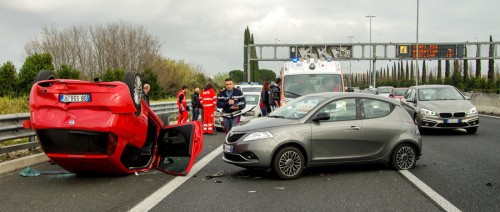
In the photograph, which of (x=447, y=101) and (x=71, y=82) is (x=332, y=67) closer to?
(x=447, y=101)

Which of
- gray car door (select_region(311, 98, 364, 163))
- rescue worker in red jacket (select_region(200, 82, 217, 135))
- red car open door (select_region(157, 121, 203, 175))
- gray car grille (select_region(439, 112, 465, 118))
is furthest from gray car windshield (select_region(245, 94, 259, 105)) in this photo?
gray car door (select_region(311, 98, 364, 163))

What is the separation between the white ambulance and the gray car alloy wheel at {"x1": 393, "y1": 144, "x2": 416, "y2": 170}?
6475 millimetres

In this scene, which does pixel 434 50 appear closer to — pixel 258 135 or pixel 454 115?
pixel 454 115

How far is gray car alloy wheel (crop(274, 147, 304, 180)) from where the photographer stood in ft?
26.3

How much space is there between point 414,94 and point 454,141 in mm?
3427

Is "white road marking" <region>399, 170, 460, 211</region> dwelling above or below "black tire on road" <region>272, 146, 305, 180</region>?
below

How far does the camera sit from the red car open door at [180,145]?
8742 mm

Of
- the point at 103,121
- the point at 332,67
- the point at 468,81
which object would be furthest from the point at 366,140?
the point at 468,81

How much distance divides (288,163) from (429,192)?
2109mm

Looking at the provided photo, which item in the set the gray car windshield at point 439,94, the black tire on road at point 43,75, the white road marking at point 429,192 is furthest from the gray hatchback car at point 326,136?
the gray car windshield at point 439,94

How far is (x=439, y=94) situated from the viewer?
16.6 metres

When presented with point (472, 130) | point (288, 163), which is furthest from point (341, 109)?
point (472, 130)

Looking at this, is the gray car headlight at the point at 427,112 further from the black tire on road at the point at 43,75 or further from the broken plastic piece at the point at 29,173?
the broken plastic piece at the point at 29,173

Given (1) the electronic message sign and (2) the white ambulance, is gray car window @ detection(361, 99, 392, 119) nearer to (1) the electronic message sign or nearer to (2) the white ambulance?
(2) the white ambulance
